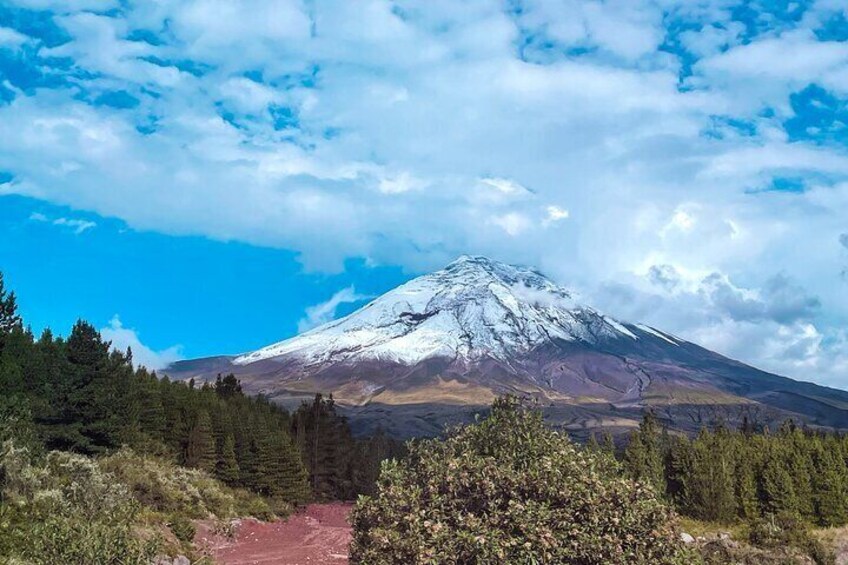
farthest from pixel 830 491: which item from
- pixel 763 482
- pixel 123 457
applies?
pixel 123 457

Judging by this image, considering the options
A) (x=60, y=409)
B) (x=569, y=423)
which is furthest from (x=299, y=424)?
(x=569, y=423)

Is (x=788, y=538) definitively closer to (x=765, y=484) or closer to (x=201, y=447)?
(x=765, y=484)

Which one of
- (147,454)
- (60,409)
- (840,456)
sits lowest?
(840,456)

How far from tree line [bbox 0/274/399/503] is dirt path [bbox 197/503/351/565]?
20.2 ft

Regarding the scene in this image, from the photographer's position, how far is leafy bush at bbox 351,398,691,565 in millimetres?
10062

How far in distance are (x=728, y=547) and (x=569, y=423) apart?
152 m

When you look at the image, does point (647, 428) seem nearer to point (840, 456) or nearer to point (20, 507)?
point (840, 456)

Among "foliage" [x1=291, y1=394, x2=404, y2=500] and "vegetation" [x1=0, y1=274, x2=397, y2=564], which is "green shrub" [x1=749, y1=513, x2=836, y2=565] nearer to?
"vegetation" [x1=0, y1=274, x2=397, y2=564]

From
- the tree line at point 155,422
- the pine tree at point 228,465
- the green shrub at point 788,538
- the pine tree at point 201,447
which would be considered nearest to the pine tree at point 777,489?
the green shrub at point 788,538

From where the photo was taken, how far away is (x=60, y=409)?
3972 cm

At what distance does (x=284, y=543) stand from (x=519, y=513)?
106 feet

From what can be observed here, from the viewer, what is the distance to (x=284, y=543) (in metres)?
38.8

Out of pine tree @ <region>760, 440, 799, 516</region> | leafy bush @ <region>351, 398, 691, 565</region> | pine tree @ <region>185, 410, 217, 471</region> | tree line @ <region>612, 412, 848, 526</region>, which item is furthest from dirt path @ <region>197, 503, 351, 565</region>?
pine tree @ <region>760, 440, 799, 516</region>

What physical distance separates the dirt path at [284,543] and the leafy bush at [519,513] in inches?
630
